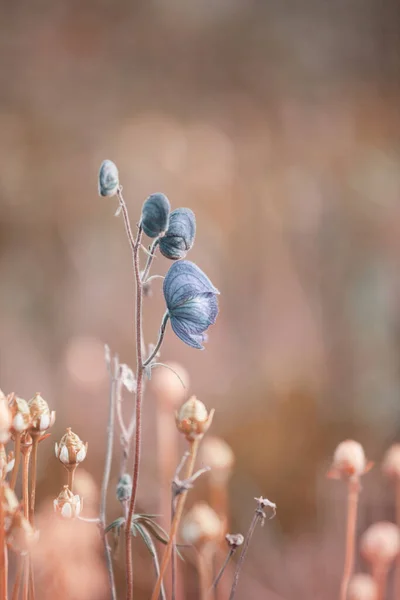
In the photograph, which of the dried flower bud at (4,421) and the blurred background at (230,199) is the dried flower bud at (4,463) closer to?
the dried flower bud at (4,421)

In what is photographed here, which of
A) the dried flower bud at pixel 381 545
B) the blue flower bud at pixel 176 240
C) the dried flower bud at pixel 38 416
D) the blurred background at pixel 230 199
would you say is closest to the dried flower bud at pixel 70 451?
the dried flower bud at pixel 38 416

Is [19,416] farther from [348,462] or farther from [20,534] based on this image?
[348,462]

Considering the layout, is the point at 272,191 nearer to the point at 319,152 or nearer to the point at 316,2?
the point at 319,152

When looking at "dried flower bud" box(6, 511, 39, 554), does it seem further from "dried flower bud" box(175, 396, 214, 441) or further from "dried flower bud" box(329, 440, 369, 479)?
"dried flower bud" box(329, 440, 369, 479)

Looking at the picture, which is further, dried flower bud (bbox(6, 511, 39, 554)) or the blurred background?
the blurred background

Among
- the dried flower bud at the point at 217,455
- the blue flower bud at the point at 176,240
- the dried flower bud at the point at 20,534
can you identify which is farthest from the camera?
A: the dried flower bud at the point at 217,455

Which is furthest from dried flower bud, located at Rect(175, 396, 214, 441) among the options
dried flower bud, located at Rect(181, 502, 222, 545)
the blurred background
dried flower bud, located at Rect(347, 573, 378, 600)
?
the blurred background

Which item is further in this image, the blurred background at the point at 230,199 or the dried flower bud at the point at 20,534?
the blurred background at the point at 230,199
